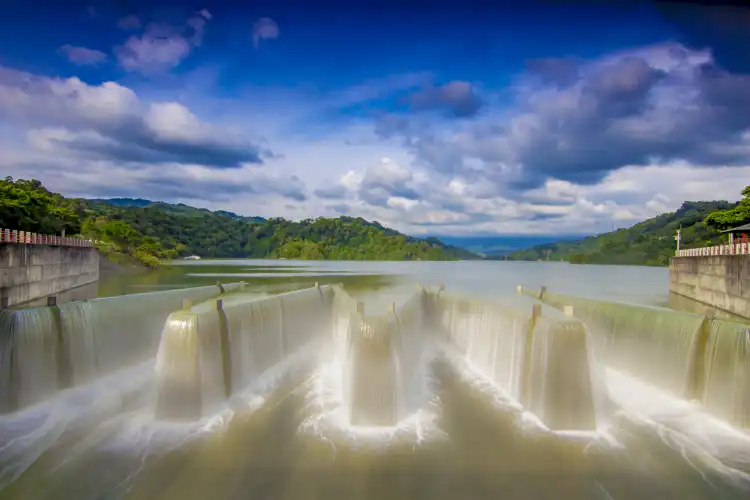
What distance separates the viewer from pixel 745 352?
8.89 meters

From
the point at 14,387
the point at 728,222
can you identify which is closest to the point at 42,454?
the point at 14,387

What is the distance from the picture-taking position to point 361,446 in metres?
8.19

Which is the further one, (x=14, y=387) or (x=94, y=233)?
(x=94, y=233)

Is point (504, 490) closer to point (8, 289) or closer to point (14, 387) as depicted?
point (14, 387)

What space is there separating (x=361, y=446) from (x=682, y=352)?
7088 mm

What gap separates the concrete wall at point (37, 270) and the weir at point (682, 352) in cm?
1641

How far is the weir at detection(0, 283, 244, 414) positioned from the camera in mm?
9414

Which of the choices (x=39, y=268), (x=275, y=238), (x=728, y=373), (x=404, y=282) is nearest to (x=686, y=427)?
(x=728, y=373)

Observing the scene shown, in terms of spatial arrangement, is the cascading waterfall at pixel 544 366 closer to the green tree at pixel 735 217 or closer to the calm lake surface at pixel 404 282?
the calm lake surface at pixel 404 282

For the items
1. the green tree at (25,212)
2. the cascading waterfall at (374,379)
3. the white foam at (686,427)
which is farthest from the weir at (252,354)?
the green tree at (25,212)

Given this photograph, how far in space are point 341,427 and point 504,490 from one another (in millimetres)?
3179

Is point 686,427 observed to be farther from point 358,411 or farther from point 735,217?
point 735,217

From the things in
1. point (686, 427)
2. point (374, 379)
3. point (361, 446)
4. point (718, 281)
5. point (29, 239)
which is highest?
point (29, 239)

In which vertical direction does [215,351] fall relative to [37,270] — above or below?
below
